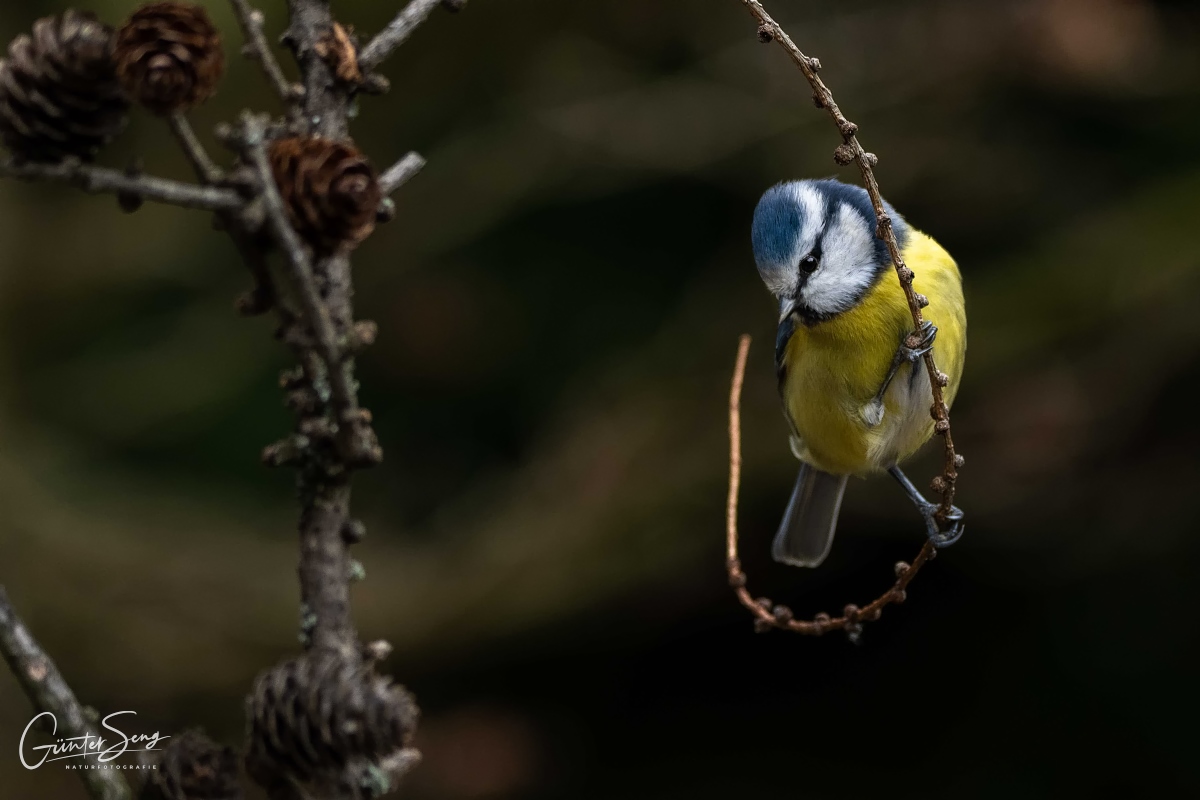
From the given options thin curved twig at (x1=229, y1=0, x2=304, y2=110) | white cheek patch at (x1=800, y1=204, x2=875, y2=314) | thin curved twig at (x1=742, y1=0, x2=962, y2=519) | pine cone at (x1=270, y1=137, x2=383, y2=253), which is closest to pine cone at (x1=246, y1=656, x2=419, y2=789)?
pine cone at (x1=270, y1=137, x2=383, y2=253)

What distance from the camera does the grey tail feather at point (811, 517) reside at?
2.57 meters

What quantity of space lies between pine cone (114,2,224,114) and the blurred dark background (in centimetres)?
233

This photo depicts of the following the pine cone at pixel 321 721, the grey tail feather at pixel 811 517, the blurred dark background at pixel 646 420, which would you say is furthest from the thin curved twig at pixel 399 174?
the blurred dark background at pixel 646 420

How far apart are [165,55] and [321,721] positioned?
419 millimetres

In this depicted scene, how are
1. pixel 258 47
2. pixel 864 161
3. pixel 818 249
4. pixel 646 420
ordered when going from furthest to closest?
pixel 646 420
pixel 818 249
pixel 864 161
pixel 258 47

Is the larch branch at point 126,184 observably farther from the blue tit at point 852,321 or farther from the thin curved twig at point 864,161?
the blue tit at point 852,321

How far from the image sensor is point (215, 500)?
10.6ft

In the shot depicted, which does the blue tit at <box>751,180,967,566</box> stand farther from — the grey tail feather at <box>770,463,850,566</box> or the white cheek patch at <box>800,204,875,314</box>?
the grey tail feather at <box>770,463,850,566</box>

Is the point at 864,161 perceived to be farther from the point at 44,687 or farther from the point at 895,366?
the point at 895,366

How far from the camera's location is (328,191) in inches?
29.1

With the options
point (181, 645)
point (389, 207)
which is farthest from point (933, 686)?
point (389, 207)

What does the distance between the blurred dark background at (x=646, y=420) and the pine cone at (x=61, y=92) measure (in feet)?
7.52

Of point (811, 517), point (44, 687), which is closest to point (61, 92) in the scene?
point (44, 687)

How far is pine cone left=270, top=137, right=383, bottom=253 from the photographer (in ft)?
2.43
